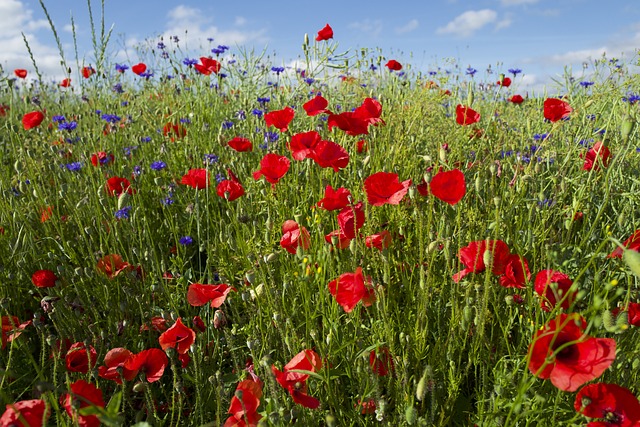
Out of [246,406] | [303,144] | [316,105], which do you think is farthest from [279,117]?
[246,406]

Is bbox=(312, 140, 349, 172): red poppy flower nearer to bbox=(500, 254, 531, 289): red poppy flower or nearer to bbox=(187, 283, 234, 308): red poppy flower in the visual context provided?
bbox=(187, 283, 234, 308): red poppy flower

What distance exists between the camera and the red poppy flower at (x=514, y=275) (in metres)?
1.29

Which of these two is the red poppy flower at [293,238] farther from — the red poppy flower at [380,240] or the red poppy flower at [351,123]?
the red poppy flower at [351,123]

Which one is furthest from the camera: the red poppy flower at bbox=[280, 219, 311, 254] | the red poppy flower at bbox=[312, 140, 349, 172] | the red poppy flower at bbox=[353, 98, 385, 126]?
the red poppy flower at bbox=[353, 98, 385, 126]

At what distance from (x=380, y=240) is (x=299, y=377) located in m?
0.52

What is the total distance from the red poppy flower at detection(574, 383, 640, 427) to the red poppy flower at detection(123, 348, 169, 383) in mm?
991

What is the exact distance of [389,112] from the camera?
276 cm

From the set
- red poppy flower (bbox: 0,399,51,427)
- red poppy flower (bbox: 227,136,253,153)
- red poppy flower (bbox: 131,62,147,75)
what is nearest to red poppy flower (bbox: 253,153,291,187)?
red poppy flower (bbox: 227,136,253,153)

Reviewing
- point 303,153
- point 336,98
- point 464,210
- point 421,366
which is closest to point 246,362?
point 421,366

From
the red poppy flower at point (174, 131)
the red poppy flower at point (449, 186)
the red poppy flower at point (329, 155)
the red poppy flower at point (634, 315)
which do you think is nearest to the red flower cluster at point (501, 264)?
the red poppy flower at point (449, 186)

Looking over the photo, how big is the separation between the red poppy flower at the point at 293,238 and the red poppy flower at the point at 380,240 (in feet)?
0.64

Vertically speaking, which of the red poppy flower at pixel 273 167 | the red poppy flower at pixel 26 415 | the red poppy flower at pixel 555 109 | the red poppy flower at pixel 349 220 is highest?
the red poppy flower at pixel 555 109

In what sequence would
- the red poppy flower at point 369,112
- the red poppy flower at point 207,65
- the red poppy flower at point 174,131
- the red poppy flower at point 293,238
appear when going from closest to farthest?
the red poppy flower at point 293,238 → the red poppy flower at point 369,112 → the red poppy flower at point 174,131 → the red poppy flower at point 207,65

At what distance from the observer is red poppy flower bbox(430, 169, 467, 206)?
130cm
